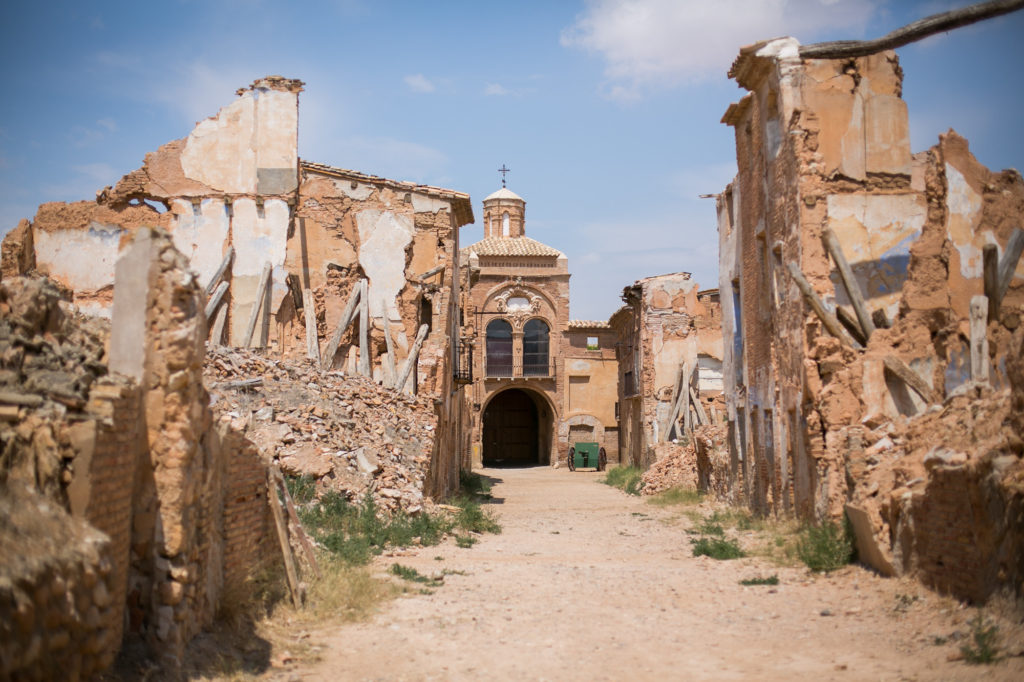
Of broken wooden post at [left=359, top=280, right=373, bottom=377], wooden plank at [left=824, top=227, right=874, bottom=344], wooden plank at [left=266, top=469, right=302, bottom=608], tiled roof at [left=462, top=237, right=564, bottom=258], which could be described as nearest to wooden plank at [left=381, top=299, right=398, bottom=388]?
broken wooden post at [left=359, top=280, right=373, bottom=377]

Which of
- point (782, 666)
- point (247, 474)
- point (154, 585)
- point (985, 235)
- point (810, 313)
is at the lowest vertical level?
point (782, 666)

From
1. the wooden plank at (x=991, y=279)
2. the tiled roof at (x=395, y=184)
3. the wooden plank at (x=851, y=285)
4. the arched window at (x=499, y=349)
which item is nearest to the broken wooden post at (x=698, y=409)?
the tiled roof at (x=395, y=184)

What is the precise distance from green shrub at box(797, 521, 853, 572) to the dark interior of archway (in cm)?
3799

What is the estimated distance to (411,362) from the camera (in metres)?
19.7

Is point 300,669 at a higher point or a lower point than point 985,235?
lower

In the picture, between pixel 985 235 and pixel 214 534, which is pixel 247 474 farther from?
pixel 985 235

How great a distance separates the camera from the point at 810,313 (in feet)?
43.2

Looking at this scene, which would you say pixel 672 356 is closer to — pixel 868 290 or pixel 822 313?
pixel 868 290

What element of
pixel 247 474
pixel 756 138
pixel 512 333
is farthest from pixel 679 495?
pixel 512 333

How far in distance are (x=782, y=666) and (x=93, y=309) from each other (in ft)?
53.3

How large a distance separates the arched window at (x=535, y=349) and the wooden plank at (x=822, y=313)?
32109 millimetres

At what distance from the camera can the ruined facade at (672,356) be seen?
28.4 metres

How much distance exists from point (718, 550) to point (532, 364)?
33452mm

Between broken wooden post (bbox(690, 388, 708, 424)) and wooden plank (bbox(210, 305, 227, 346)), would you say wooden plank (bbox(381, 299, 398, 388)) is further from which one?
broken wooden post (bbox(690, 388, 708, 424))
